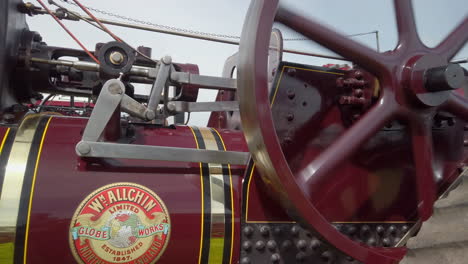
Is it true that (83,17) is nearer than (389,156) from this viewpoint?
No

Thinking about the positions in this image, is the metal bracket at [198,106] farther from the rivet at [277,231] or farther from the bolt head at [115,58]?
the rivet at [277,231]

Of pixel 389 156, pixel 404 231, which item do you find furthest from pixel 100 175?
pixel 404 231

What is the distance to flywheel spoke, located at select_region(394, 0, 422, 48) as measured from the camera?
1.52 meters

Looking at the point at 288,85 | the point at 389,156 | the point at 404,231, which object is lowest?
the point at 404,231

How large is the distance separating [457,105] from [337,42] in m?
0.63

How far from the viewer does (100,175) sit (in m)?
1.41

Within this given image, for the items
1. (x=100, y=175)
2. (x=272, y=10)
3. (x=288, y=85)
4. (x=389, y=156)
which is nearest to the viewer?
(x=272, y=10)

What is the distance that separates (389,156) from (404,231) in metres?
0.36

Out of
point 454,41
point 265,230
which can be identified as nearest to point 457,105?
point 454,41

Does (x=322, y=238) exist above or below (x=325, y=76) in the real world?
below

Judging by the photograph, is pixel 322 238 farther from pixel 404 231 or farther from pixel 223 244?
pixel 404 231

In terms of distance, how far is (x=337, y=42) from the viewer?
1.42 m

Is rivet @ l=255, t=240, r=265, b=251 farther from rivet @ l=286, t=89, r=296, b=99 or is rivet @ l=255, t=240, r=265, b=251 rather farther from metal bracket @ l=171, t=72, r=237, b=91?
metal bracket @ l=171, t=72, r=237, b=91

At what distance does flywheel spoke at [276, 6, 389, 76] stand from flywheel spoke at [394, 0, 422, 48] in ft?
0.50
